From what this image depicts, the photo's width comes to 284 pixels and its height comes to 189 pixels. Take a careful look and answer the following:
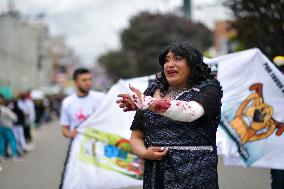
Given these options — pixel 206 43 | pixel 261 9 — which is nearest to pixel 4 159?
pixel 261 9

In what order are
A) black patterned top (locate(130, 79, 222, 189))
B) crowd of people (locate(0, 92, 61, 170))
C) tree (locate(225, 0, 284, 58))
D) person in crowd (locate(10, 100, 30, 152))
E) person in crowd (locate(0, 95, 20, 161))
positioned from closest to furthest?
black patterned top (locate(130, 79, 222, 189)), tree (locate(225, 0, 284, 58)), person in crowd (locate(0, 95, 20, 161)), crowd of people (locate(0, 92, 61, 170)), person in crowd (locate(10, 100, 30, 152))

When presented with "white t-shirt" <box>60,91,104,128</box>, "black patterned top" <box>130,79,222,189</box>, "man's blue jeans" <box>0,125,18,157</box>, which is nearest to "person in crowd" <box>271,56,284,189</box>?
"white t-shirt" <box>60,91,104,128</box>

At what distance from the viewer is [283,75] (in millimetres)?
6051

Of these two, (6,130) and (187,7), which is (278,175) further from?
(187,7)

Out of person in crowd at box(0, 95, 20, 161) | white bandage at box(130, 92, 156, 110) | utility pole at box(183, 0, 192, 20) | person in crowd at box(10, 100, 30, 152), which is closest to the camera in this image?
white bandage at box(130, 92, 156, 110)

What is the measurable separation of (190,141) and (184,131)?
0.07 metres

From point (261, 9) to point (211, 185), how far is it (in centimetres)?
985

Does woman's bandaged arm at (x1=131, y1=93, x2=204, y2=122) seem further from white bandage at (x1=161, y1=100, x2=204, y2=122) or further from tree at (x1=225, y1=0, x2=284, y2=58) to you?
tree at (x1=225, y1=0, x2=284, y2=58)

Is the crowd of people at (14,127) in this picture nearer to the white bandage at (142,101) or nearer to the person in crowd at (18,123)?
the person in crowd at (18,123)

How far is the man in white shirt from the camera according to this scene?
7.59 meters

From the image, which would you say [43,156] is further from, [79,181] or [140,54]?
[140,54]

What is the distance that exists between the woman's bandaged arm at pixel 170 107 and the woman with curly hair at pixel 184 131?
0.06 m

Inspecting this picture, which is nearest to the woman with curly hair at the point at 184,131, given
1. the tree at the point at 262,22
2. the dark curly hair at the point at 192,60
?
the dark curly hair at the point at 192,60

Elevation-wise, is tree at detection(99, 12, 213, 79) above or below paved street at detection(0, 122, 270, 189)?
above
